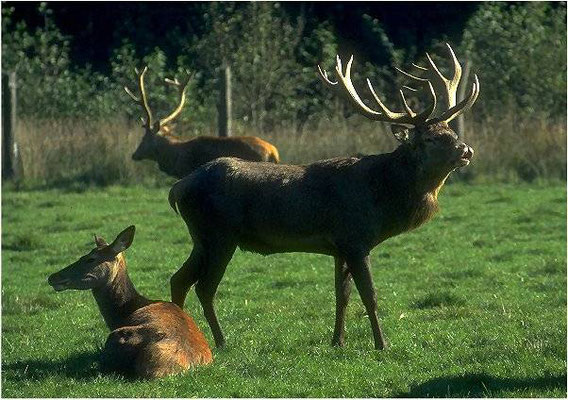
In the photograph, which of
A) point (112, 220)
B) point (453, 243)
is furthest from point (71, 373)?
point (112, 220)

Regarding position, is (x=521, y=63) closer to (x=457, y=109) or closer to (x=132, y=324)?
(x=457, y=109)

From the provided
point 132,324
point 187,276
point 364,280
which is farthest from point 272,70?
point 132,324

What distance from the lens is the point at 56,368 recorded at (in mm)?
8359

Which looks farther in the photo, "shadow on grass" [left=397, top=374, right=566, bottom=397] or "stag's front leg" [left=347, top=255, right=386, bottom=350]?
"stag's front leg" [left=347, top=255, right=386, bottom=350]

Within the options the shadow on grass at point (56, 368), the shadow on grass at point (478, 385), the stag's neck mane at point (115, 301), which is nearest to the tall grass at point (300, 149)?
the stag's neck mane at point (115, 301)

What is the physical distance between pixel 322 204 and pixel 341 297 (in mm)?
710

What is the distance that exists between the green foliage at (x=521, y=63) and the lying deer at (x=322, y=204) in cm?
1479

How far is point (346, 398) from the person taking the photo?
7605mm

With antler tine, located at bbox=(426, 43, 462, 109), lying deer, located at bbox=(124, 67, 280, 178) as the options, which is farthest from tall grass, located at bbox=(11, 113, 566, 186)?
antler tine, located at bbox=(426, 43, 462, 109)

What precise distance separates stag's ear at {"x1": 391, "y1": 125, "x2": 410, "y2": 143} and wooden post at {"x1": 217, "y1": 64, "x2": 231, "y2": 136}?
1046cm

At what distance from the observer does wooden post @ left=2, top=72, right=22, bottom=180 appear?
20312 mm

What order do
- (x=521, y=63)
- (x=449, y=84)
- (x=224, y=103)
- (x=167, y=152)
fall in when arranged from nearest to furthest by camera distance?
(x=449, y=84) < (x=167, y=152) < (x=224, y=103) < (x=521, y=63)

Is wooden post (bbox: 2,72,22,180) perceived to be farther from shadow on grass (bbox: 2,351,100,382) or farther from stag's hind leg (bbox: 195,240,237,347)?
shadow on grass (bbox: 2,351,100,382)

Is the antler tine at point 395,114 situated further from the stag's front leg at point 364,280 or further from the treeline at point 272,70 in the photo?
the treeline at point 272,70
